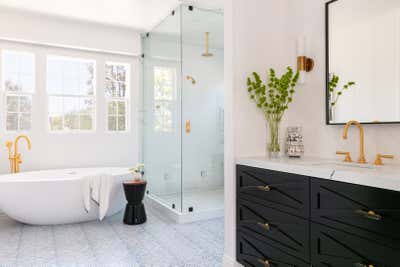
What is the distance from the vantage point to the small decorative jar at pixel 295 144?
7.38ft

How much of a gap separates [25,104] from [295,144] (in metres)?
3.92

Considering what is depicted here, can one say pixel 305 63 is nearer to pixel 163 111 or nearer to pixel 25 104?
pixel 163 111

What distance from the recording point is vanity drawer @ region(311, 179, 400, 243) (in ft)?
4.23

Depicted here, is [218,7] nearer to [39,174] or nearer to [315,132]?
[315,132]

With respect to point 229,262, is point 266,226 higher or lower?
higher

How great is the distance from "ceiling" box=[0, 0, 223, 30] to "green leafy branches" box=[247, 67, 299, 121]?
170 cm

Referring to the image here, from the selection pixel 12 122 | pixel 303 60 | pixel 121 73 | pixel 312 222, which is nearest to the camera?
pixel 312 222

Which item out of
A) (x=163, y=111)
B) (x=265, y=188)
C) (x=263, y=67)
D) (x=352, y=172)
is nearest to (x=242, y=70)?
(x=263, y=67)

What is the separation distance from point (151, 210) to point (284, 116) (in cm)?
253

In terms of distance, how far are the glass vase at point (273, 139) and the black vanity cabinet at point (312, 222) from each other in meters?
0.29

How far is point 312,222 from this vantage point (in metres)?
1.67

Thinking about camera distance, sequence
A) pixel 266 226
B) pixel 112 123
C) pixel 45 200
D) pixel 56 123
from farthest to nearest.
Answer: pixel 112 123 < pixel 56 123 < pixel 45 200 < pixel 266 226

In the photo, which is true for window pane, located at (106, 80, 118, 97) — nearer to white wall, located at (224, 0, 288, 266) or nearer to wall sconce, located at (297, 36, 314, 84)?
white wall, located at (224, 0, 288, 266)

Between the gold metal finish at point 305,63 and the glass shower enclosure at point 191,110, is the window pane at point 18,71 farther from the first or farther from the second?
the gold metal finish at point 305,63
